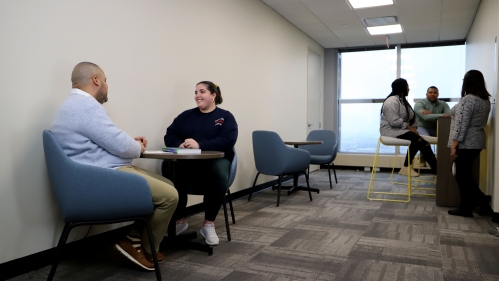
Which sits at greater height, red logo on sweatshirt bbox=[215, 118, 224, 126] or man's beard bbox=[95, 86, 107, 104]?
man's beard bbox=[95, 86, 107, 104]

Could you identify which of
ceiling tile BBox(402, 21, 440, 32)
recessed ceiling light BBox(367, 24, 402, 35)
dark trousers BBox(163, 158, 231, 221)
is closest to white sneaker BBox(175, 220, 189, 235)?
dark trousers BBox(163, 158, 231, 221)

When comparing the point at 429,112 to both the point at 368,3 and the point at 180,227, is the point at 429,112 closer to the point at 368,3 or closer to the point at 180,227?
the point at 368,3

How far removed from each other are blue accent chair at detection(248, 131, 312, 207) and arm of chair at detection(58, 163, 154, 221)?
2414 millimetres

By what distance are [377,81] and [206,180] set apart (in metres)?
6.22

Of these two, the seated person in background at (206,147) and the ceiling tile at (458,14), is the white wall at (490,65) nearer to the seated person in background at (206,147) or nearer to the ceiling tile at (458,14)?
the ceiling tile at (458,14)

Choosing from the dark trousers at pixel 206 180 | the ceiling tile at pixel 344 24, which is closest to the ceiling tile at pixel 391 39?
the ceiling tile at pixel 344 24

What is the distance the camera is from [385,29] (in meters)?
6.67

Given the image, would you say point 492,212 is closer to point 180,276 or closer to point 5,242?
point 180,276

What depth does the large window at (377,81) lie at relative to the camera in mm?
7609

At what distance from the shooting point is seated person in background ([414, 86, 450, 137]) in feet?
19.8

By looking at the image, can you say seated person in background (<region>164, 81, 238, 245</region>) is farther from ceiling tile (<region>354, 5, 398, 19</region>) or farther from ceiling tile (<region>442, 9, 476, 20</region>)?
ceiling tile (<region>442, 9, 476, 20</region>)

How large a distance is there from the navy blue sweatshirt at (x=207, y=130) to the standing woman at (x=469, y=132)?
212cm

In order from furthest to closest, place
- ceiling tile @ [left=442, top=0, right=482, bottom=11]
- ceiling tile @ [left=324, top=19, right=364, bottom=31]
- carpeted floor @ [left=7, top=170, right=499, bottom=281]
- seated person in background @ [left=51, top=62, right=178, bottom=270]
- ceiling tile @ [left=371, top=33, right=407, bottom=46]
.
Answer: ceiling tile @ [left=371, top=33, right=407, bottom=46]
ceiling tile @ [left=324, top=19, right=364, bottom=31]
ceiling tile @ [left=442, top=0, right=482, bottom=11]
carpeted floor @ [left=7, top=170, right=499, bottom=281]
seated person in background @ [left=51, top=62, right=178, bottom=270]

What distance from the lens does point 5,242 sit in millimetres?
2123
